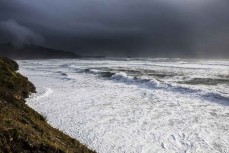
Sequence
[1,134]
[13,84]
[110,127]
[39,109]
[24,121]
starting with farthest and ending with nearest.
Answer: [13,84]
[39,109]
[110,127]
[24,121]
[1,134]

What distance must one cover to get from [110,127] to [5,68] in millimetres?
11994

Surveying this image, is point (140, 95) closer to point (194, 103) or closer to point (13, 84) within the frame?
point (194, 103)

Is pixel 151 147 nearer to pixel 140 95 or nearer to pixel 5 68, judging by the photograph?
pixel 140 95

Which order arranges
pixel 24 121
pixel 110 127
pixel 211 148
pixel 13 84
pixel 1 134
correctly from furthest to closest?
pixel 13 84
pixel 110 127
pixel 211 148
pixel 24 121
pixel 1 134

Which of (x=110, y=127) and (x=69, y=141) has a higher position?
(x=69, y=141)

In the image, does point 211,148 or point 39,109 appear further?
point 39,109

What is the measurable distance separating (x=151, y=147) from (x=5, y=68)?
1473 centimetres

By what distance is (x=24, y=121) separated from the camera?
299 inches

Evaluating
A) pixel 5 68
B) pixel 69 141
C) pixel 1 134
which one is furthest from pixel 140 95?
pixel 1 134

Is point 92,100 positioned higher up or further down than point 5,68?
further down

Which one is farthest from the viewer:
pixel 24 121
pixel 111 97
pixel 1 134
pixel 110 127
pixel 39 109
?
pixel 111 97

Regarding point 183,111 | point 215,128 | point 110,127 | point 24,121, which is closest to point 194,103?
point 183,111

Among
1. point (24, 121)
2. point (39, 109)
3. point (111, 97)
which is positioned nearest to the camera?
point (24, 121)

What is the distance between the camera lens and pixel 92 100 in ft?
62.1
